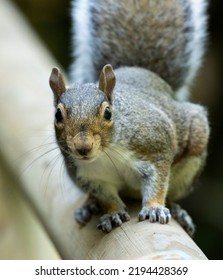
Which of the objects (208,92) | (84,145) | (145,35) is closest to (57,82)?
(84,145)

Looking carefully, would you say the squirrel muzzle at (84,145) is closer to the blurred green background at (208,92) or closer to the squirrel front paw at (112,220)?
the squirrel front paw at (112,220)

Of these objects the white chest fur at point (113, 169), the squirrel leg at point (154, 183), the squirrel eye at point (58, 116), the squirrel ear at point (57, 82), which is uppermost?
the squirrel ear at point (57, 82)

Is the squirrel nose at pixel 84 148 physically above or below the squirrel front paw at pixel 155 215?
above

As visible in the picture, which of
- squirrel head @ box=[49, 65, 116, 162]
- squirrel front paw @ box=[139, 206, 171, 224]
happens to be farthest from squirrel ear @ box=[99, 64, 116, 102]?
squirrel front paw @ box=[139, 206, 171, 224]

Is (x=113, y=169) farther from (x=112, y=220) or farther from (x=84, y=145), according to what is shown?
(x=84, y=145)

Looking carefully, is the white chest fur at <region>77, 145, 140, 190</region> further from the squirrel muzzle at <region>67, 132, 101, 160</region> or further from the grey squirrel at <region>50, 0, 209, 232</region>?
the squirrel muzzle at <region>67, 132, 101, 160</region>

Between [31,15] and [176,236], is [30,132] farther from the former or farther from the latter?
[31,15]

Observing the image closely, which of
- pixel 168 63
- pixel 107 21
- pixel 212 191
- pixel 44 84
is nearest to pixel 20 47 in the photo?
pixel 44 84

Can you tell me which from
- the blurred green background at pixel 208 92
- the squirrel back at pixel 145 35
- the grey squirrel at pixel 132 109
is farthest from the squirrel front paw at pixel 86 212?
the blurred green background at pixel 208 92
